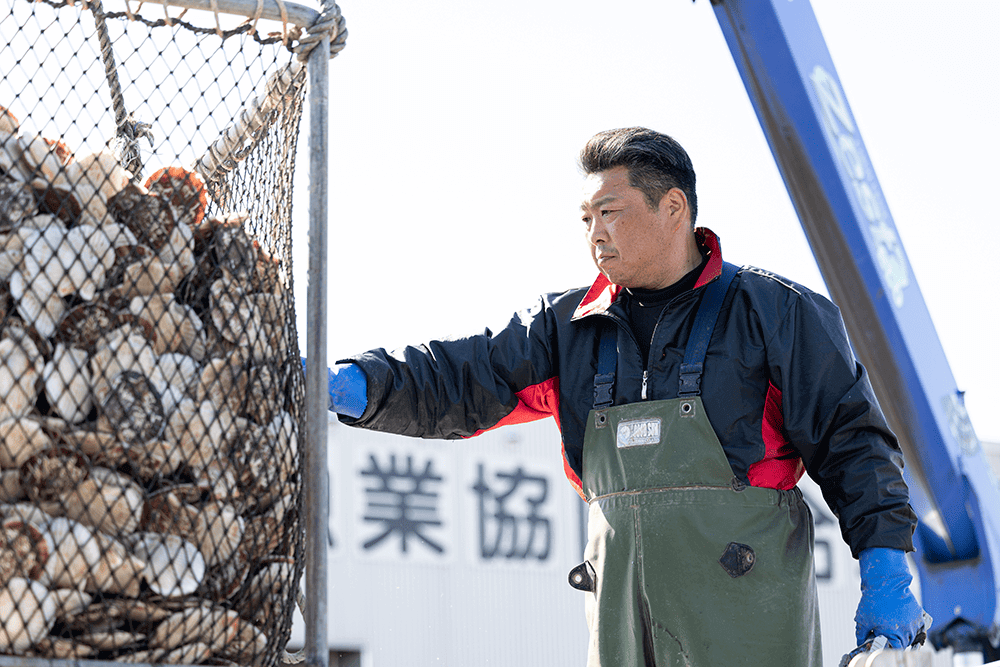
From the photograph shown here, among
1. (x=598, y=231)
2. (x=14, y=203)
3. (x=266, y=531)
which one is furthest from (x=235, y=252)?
(x=598, y=231)

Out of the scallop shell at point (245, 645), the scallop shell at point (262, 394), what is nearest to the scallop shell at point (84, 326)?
the scallop shell at point (262, 394)

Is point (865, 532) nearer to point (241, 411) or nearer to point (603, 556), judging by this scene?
point (603, 556)

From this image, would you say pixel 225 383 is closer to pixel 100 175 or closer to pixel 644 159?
pixel 100 175

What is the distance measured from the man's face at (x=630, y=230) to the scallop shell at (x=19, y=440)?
123cm

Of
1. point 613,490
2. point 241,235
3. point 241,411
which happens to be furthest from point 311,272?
point 613,490

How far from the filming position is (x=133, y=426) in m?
1.52

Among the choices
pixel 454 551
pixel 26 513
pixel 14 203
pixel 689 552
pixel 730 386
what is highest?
pixel 14 203

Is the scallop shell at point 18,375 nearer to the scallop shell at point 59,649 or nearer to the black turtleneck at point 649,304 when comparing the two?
the scallop shell at point 59,649

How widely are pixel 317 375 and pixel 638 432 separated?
2.28ft

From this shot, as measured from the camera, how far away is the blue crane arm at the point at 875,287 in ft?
14.4

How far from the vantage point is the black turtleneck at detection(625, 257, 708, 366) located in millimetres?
2316

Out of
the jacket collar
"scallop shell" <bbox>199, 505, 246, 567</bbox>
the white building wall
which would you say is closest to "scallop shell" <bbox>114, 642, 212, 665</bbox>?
"scallop shell" <bbox>199, 505, 246, 567</bbox>

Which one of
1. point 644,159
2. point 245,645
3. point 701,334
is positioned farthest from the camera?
point 644,159

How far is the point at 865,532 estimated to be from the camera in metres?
2.11
